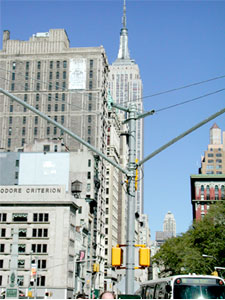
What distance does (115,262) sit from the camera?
56.0 feet

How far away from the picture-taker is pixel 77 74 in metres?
139

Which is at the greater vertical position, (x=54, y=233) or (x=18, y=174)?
(x=18, y=174)

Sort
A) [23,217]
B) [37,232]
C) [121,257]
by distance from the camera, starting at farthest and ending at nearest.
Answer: [23,217] → [37,232] → [121,257]

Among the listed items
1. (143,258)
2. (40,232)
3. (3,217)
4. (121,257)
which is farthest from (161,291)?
(3,217)

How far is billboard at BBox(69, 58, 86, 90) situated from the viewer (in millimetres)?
138000

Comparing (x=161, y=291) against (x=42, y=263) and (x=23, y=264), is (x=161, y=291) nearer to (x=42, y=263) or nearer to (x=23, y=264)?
(x=42, y=263)

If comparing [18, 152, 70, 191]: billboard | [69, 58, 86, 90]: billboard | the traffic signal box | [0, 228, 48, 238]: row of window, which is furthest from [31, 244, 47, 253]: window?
the traffic signal box

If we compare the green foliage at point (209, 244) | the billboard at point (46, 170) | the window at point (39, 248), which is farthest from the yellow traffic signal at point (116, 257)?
the billboard at point (46, 170)

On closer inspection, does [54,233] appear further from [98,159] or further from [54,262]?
[98,159]

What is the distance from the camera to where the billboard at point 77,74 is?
138 meters

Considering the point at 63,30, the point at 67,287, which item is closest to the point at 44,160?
the point at 67,287

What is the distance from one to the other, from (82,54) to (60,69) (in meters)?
7.21

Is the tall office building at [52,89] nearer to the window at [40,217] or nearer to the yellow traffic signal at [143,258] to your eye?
the window at [40,217]

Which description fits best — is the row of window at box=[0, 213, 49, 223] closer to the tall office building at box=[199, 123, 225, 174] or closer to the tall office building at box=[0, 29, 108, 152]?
the tall office building at box=[0, 29, 108, 152]
